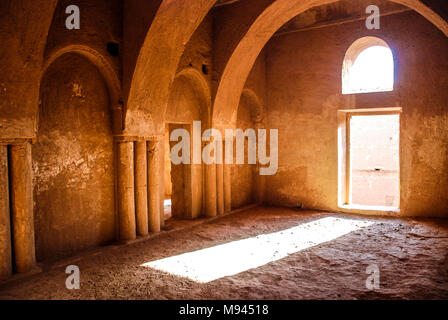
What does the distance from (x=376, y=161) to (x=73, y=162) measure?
1394cm

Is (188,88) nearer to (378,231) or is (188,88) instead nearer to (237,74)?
(237,74)

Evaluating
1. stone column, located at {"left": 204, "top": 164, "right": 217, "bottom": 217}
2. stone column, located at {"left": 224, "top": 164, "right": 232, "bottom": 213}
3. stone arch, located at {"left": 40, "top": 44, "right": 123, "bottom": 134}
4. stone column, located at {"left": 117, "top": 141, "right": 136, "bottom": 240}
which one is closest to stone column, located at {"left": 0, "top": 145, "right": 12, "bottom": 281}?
stone arch, located at {"left": 40, "top": 44, "right": 123, "bottom": 134}

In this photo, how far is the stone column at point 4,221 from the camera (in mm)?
4328

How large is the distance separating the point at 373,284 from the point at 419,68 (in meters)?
5.49

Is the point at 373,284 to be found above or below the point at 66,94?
below

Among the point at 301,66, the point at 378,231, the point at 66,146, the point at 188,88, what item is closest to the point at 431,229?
the point at 378,231

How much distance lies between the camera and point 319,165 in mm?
9094

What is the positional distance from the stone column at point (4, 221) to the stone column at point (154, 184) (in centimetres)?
252

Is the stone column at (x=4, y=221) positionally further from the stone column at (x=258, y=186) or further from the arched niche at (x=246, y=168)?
the stone column at (x=258, y=186)

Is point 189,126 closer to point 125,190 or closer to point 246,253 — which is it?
point 125,190

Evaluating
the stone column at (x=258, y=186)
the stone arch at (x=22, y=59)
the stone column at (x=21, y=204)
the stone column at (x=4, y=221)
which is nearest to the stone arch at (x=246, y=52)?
the stone column at (x=258, y=186)

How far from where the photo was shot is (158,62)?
6027 millimetres

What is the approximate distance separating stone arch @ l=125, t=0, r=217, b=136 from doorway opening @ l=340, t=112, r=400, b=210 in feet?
30.8
